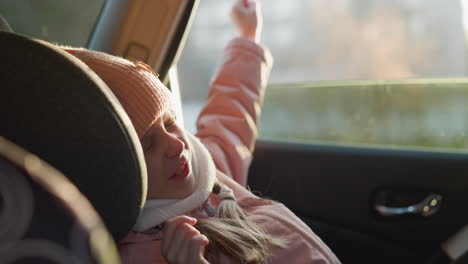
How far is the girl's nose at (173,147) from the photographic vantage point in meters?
1.10

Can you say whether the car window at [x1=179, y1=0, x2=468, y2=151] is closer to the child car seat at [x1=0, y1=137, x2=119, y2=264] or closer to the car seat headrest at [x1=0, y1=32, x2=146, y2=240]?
the car seat headrest at [x1=0, y1=32, x2=146, y2=240]

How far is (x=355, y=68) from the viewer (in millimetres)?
1929

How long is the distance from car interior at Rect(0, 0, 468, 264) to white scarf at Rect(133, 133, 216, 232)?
296 mm

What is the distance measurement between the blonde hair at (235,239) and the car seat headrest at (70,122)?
394 mm

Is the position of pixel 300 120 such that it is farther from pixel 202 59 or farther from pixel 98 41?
pixel 98 41

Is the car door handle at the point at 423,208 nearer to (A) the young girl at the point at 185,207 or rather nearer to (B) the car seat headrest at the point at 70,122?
(A) the young girl at the point at 185,207

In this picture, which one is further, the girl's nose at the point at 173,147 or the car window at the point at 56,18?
the car window at the point at 56,18

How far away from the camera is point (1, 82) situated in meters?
0.72

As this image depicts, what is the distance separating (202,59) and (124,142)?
133cm

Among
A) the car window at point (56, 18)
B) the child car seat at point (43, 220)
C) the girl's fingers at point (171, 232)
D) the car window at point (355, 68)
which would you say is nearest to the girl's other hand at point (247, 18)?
the car window at point (355, 68)

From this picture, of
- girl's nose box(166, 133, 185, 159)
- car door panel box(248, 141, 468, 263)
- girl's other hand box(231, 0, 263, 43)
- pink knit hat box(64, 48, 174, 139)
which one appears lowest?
car door panel box(248, 141, 468, 263)

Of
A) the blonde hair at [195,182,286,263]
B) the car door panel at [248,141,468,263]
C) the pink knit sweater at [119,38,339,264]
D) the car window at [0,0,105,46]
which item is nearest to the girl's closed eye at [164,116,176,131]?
the blonde hair at [195,182,286,263]

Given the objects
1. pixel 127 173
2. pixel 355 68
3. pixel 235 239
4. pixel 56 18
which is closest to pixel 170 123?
pixel 235 239

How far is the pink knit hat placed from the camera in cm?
100
